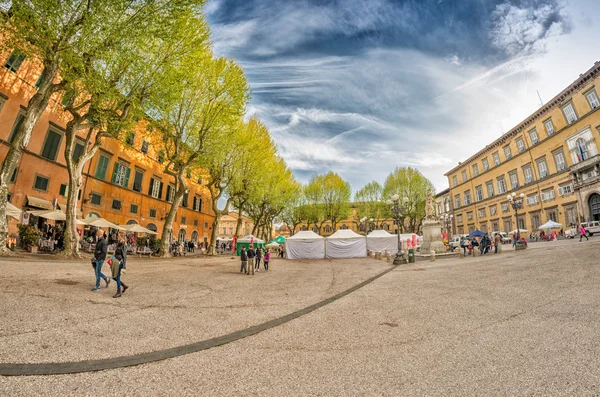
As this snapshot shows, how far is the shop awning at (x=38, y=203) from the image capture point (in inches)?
692

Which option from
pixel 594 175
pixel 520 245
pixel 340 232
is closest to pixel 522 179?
pixel 594 175

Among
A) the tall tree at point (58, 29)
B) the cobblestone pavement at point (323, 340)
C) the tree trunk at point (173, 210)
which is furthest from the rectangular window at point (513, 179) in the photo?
the tall tree at point (58, 29)

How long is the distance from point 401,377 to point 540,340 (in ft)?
7.98

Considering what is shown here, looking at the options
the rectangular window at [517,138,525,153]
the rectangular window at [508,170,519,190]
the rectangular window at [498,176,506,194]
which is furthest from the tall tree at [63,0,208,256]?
the rectangular window at [498,176,506,194]

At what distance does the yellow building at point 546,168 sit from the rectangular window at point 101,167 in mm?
48194

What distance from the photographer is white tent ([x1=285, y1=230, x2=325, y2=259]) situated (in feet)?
85.1

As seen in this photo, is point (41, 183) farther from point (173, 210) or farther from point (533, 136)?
point (533, 136)

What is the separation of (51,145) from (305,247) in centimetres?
2168

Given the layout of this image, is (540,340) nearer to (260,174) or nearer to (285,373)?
(285,373)

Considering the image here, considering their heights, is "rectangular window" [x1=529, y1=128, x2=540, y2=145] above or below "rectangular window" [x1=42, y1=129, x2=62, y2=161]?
above

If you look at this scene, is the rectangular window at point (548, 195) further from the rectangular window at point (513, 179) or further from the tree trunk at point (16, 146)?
the tree trunk at point (16, 146)

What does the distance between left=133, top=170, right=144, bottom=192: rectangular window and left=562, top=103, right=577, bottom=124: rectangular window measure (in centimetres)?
4905

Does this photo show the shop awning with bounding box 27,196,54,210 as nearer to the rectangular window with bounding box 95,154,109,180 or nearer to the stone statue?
the rectangular window with bounding box 95,154,109,180

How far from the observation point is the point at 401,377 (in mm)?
2867
